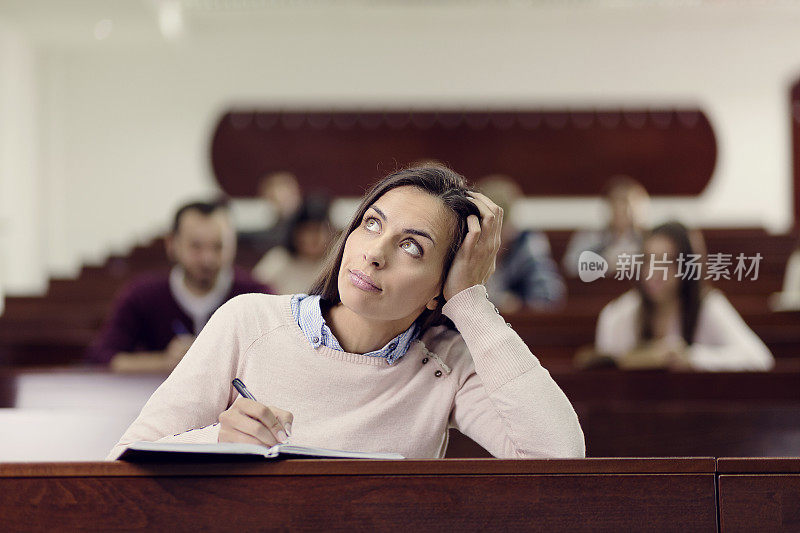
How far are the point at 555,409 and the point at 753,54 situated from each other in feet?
23.0

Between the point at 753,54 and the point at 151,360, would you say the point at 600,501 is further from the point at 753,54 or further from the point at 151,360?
the point at 753,54

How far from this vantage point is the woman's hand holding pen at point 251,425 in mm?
938

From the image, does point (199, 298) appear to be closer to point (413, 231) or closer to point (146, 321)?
point (146, 321)

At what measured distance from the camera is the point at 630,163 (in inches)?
285

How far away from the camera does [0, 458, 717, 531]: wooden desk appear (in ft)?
2.62

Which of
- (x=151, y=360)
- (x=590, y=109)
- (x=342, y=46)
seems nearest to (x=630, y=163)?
(x=590, y=109)

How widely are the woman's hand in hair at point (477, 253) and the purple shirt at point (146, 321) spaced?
1206 mm

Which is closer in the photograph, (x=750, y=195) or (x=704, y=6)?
(x=704, y=6)

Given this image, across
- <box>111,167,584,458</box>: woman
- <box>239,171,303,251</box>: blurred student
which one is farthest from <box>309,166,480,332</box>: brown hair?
<box>239,171,303,251</box>: blurred student

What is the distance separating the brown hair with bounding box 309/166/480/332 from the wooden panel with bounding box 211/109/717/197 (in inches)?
236

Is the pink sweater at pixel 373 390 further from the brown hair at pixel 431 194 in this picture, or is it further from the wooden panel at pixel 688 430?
the wooden panel at pixel 688 430

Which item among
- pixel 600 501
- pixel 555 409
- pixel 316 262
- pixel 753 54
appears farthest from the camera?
pixel 753 54

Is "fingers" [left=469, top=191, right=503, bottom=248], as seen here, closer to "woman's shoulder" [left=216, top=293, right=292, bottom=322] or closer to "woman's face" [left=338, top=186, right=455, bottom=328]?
"woman's face" [left=338, top=186, right=455, bottom=328]

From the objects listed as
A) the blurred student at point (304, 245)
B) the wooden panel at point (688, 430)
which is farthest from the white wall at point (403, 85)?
the wooden panel at point (688, 430)
